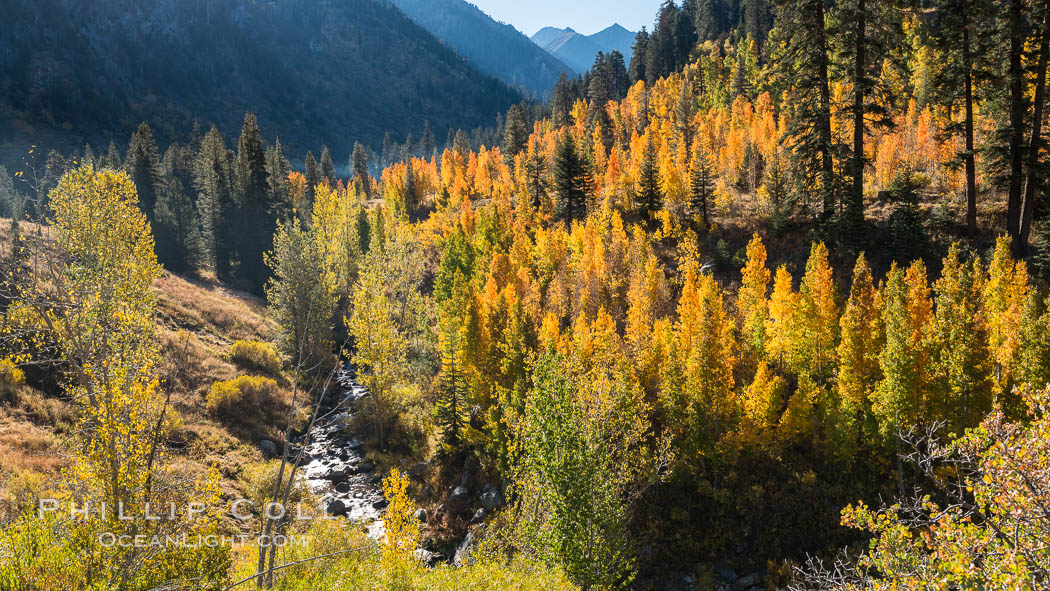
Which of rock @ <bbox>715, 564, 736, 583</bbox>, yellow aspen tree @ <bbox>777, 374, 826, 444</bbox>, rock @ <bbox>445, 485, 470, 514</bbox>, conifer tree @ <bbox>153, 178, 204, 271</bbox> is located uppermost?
conifer tree @ <bbox>153, 178, 204, 271</bbox>

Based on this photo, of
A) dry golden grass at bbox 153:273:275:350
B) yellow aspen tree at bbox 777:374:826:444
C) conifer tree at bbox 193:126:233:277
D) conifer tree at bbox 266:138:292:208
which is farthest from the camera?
conifer tree at bbox 266:138:292:208

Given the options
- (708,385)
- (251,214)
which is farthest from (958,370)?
(251,214)

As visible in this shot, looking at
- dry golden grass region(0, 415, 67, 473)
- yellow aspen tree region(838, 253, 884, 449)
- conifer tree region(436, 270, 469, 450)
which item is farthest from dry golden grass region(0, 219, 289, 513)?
yellow aspen tree region(838, 253, 884, 449)

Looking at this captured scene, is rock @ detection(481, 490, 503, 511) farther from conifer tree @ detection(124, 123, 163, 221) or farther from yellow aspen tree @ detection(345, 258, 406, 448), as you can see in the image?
conifer tree @ detection(124, 123, 163, 221)

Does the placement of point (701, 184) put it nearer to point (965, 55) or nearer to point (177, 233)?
point (965, 55)

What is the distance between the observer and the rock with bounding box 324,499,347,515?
1012 inches

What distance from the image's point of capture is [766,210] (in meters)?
36.9

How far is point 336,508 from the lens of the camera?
25.9 m

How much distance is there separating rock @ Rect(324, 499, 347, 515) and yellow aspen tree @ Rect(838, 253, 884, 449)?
24.0 meters

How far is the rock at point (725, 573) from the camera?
19.9m

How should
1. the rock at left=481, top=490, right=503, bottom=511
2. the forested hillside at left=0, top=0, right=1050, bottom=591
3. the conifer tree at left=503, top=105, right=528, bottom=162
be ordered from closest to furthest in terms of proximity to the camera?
the forested hillside at left=0, top=0, right=1050, bottom=591 → the rock at left=481, top=490, right=503, bottom=511 → the conifer tree at left=503, top=105, right=528, bottom=162

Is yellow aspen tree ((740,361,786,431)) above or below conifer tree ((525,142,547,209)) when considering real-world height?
below

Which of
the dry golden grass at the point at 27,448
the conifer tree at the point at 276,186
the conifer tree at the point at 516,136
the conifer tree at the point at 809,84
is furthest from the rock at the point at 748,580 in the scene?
the conifer tree at the point at 516,136

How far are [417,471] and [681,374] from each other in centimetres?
1706
